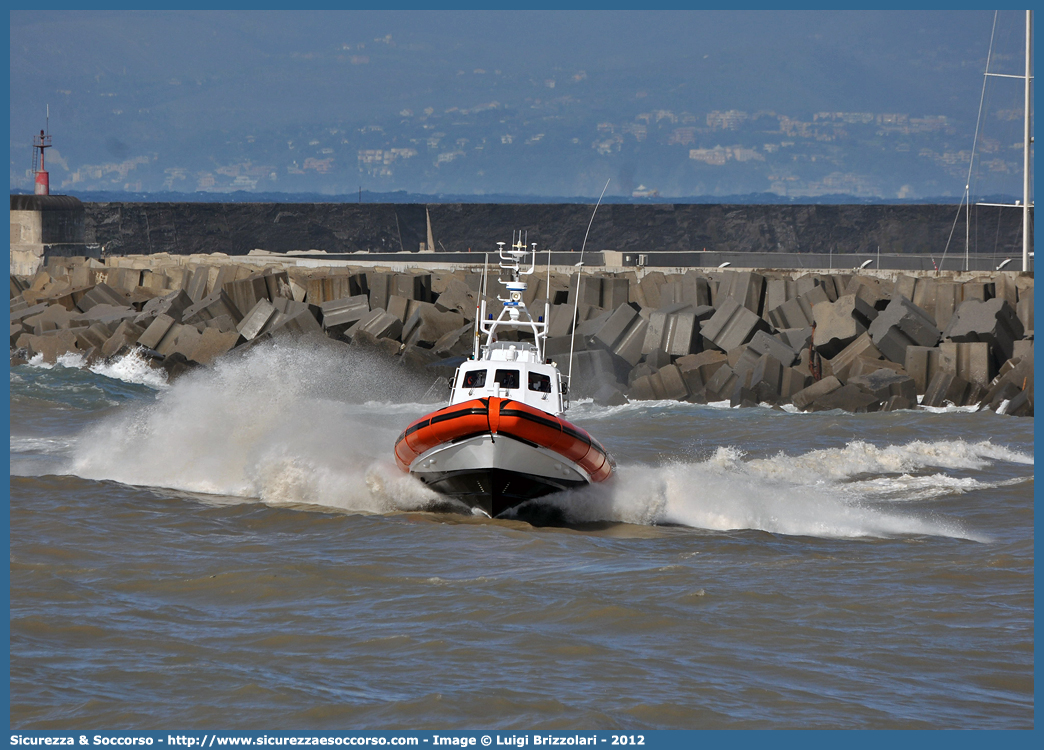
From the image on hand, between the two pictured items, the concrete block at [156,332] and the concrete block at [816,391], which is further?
the concrete block at [156,332]

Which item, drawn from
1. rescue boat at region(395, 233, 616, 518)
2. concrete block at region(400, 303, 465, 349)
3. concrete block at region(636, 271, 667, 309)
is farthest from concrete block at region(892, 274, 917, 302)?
rescue boat at region(395, 233, 616, 518)

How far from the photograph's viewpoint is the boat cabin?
461 inches

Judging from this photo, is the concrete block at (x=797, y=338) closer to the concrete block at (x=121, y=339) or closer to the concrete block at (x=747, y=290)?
the concrete block at (x=747, y=290)

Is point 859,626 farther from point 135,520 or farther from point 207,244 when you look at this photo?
point 207,244

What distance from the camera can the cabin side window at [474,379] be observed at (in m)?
11.9

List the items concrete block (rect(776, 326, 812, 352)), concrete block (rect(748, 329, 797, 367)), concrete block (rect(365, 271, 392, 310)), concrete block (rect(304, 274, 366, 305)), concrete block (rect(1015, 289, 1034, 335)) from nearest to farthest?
concrete block (rect(748, 329, 797, 367)) → concrete block (rect(776, 326, 812, 352)) → concrete block (rect(1015, 289, 1034, 335)) → concrete block (rect(365, 271, 392, 310)) → concrete block (rect(304, 274, 366, 305))

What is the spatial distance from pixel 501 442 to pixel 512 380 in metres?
1.06

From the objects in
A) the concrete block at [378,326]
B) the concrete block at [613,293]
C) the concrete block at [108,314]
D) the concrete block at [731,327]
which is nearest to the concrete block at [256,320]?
the concrete block at [378,326]

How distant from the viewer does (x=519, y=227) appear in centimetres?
5450

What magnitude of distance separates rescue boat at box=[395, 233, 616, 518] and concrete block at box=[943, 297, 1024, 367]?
11.8 m

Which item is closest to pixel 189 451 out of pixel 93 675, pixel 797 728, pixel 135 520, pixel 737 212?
pixel 135 520

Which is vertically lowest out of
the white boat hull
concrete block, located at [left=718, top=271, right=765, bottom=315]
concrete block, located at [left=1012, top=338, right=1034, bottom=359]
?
the white boat hull

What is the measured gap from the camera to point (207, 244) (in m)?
50.1

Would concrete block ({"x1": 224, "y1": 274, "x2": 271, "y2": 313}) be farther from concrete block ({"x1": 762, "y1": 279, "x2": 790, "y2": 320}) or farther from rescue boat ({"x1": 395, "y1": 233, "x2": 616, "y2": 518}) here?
rescue boat ({"x1": 395, "y1": 233, "x2": 616, "y2": 518})
